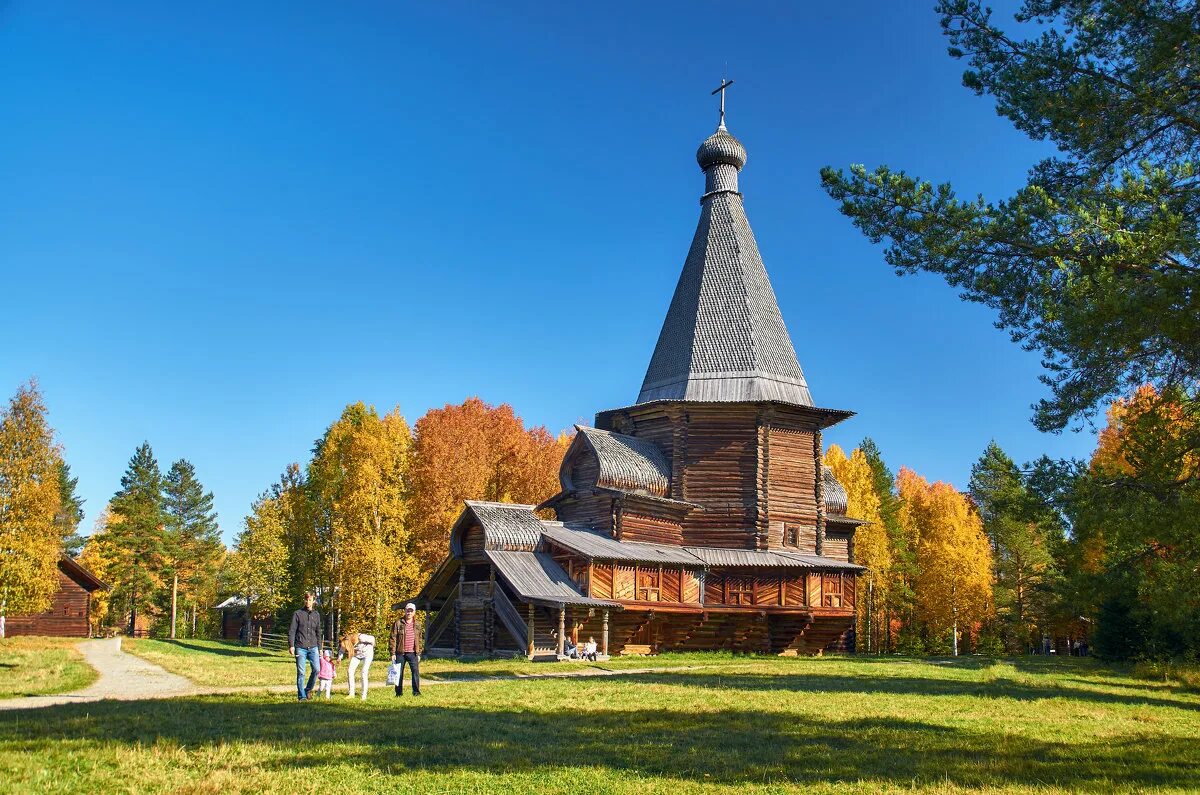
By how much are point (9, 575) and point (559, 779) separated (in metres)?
27.8

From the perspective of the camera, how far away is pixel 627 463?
32.6 meters

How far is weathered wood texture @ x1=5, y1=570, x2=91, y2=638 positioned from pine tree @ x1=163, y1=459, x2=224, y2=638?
1232 cm

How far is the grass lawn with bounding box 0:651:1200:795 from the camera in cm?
840

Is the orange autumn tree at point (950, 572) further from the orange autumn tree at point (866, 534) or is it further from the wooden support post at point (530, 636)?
the wooden support post at point (530, 636)

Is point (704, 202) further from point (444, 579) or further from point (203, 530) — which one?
point (203, 530)

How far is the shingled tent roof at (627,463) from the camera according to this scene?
3188 centimetres

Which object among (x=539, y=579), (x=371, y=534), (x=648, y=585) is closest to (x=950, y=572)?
(x=648, y=585)

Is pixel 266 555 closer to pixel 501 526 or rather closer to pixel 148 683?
pixel 501 526

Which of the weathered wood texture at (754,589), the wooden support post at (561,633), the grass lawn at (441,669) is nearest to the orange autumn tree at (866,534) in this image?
the weathered wood texture at (754,589)

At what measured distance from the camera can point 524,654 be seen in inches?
1080

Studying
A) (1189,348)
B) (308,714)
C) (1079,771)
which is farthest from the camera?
(308,714)

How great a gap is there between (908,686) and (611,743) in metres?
9.56

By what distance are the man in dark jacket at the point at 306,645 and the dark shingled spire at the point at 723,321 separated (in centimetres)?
2141

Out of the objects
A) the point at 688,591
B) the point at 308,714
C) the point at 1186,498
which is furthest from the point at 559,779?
the point at 688,591
